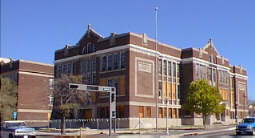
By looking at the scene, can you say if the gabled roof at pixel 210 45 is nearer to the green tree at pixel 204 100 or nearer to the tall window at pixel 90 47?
the green tree at pixel 204 100

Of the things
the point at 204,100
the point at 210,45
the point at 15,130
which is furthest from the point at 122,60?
the point at 15,130

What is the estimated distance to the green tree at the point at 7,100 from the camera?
199 ft

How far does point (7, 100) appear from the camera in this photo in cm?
6169

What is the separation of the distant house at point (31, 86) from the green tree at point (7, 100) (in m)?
3.23

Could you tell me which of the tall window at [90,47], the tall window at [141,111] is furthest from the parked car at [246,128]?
the tall window at [90,47]

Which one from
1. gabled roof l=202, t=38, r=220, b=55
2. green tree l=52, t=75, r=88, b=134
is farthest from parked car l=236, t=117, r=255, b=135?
gabled roof l=202, t=38, r=220, b=55

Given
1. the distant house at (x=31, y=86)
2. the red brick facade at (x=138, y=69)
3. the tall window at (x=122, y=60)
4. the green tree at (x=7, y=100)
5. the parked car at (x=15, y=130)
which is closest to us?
the parked car at (x=15, y=130)

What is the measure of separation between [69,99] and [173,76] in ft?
90.0

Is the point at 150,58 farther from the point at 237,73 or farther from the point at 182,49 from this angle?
the point at 237,73

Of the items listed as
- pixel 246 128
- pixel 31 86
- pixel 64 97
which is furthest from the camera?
pixel 31 86

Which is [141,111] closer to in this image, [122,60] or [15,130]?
[122,60]

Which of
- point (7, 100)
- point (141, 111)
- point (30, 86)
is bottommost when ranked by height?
point (141, 111)

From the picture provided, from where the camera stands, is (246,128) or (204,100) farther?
(204,100)

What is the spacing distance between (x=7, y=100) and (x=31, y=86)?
1345 centimetres
